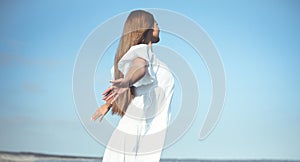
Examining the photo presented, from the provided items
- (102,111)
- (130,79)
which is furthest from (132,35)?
(102,111)

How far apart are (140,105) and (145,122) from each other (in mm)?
132

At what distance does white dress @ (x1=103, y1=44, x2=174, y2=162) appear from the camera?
342 centimetres

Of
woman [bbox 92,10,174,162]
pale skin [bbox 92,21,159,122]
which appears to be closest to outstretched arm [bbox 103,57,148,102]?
pale skin [bbox 92,21,159,122]

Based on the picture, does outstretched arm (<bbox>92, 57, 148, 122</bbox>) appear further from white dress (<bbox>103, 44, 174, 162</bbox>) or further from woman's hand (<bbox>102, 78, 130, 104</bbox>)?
white dress (<bbox>103, 44, 174, 162</bbox>)

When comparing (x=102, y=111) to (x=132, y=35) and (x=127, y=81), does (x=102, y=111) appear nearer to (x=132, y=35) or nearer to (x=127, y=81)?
(x=127, y=81)

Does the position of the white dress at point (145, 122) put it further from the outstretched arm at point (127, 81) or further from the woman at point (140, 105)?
the outstretched arm at point (127, 81)

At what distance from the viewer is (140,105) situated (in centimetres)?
344

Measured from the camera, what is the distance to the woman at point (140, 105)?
3400 millimetres

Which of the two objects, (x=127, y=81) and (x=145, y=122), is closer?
(x=127, y=81)

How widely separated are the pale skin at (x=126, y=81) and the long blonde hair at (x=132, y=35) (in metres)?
0.04

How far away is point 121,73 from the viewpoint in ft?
11.4

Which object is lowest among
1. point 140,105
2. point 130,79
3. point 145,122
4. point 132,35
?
point 145,122

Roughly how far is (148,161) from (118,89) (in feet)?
A: 2.25

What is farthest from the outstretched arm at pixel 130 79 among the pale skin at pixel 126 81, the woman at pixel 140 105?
the woman at pixel 140 105
